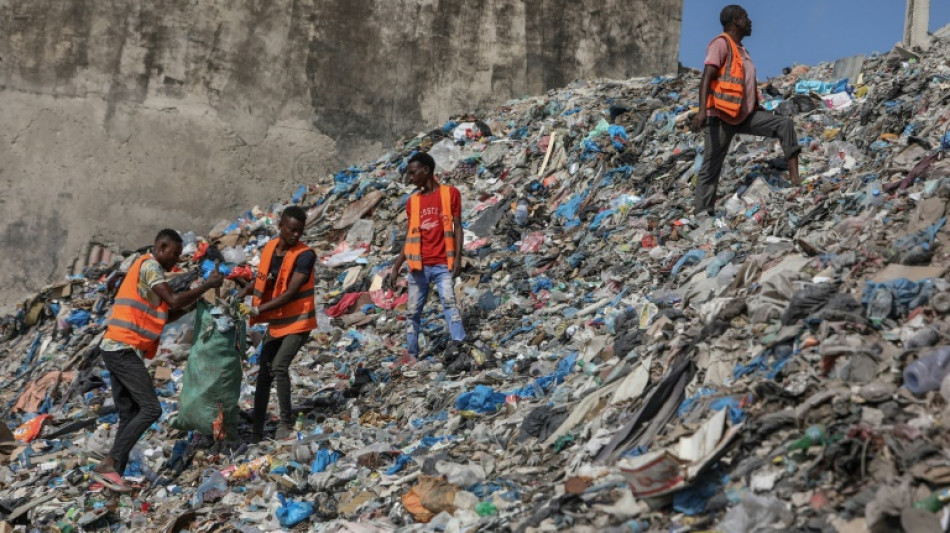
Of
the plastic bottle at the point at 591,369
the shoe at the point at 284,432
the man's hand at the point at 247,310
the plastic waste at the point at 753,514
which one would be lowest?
the shoe at the point at 284,432

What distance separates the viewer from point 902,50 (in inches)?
391

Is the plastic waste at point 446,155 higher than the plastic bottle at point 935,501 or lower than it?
higher

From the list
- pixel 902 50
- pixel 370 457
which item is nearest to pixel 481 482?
pixel 370 457

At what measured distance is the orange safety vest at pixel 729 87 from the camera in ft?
22.7

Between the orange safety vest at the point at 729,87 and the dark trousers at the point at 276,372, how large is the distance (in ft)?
10.6

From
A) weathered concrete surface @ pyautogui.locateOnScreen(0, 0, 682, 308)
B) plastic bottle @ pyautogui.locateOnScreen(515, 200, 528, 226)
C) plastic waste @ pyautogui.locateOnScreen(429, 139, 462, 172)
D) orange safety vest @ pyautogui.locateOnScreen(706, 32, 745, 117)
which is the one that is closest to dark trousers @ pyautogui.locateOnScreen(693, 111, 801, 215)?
orange safety vest @ pyautogui.locateOnScreen(706, 32, 745, 117)

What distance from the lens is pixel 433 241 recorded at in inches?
271

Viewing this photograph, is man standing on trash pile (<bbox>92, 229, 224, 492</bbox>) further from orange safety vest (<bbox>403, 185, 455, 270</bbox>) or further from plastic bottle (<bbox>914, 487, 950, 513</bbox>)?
plastic bottle (<bbox>914, 487, 950, 513</bbox>)

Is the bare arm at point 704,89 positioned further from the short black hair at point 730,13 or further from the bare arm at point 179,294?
the bare arm at point 179,294

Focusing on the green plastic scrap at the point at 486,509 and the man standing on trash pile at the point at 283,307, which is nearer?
the green plastic scrap at the point at 486,509

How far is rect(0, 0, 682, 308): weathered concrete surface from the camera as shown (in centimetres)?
1051

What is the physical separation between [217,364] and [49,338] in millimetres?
3929

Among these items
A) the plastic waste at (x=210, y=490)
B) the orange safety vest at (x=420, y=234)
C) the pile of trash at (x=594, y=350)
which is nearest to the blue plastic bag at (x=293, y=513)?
the pile of trash at (x=594, y=350)

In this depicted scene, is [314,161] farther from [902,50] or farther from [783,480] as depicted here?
[783,480]
